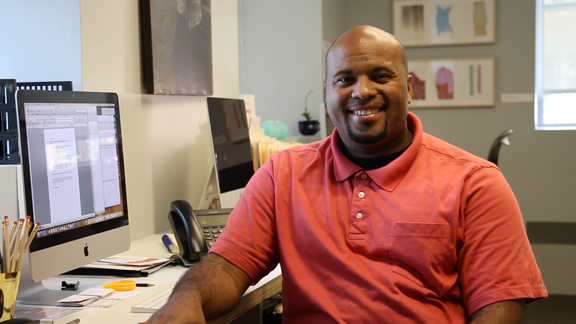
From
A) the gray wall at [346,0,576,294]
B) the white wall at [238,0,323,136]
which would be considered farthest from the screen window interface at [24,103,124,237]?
the gray wall at [346,0,576,294]

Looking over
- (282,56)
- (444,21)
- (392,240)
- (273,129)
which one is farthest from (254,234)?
(444,21)

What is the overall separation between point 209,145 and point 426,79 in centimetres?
279

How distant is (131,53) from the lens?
206cm

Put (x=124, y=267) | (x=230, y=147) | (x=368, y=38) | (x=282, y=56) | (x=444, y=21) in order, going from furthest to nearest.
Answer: (x=444, y=21), (x=282, y=56), (x=230, y=147), (x=124, y=267), (x=368, y=38)

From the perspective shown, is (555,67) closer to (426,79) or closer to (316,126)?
(426,79)

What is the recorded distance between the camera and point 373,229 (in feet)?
4.43

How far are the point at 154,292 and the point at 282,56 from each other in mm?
3096

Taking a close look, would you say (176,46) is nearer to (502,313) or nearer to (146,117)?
(146,117)

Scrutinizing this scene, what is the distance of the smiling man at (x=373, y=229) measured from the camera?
1.27 metres

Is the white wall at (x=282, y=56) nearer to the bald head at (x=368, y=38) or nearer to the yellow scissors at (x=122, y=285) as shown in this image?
the bald head at (x=368, y=38)

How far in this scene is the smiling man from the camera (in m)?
1.27

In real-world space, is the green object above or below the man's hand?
above

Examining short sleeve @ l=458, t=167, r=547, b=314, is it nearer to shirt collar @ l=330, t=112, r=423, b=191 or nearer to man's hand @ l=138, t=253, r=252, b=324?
shirt collar @ l=330, t=112, r=423, b=191

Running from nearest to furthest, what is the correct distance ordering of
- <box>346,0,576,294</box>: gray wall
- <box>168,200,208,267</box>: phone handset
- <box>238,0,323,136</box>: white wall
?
<box>168,200,208,267</box>: phone handset
<box>238,0,323,136</box>: white wall
<box>346,0,576,294</box>: gray wall
